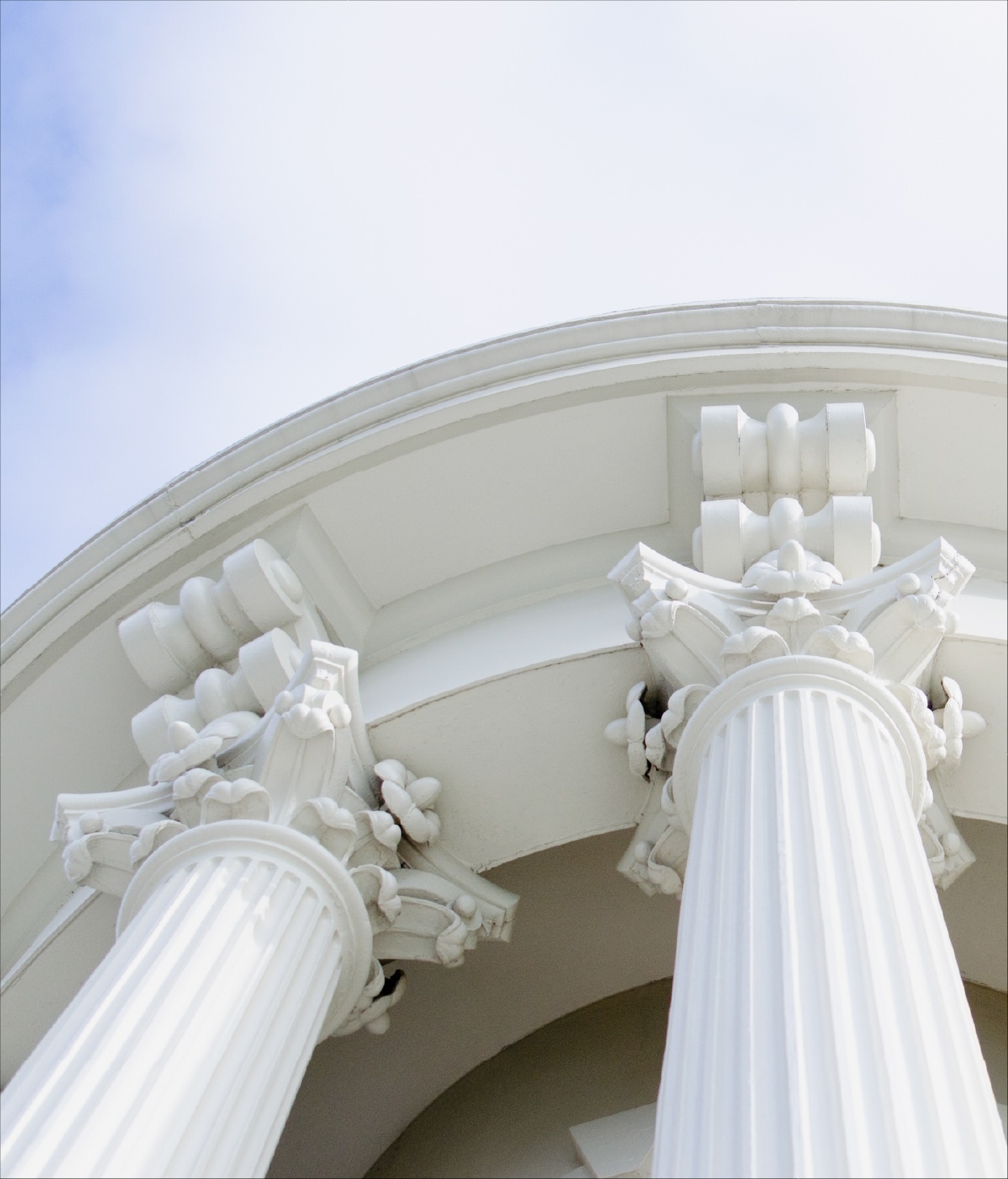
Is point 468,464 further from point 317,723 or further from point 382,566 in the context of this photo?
point 317,723

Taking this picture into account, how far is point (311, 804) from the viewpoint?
21.5 feet

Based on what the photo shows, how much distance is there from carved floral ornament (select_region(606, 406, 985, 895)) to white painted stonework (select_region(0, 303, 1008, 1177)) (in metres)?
0.02

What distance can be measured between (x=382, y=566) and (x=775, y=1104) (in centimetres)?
586

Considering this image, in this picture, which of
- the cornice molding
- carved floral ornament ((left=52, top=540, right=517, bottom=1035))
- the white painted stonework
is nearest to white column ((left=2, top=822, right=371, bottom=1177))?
the white painted stonework

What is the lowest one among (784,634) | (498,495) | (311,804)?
(311,804)

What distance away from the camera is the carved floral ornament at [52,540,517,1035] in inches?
260

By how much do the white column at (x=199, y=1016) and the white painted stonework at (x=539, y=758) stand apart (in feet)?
0.05

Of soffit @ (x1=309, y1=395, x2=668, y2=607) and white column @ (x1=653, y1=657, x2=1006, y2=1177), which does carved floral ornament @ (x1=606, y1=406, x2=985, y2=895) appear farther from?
soffit @ (x1=309, y1=395, x2=668, y2=607)

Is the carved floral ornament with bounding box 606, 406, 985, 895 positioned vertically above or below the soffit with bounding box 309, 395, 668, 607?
below

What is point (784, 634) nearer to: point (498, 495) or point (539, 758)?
point (539, 758)

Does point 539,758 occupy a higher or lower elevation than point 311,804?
higher

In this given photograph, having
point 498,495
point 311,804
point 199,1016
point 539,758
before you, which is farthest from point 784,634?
point 199,1016

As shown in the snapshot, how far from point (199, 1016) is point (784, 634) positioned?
311cm

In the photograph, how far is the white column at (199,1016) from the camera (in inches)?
179
